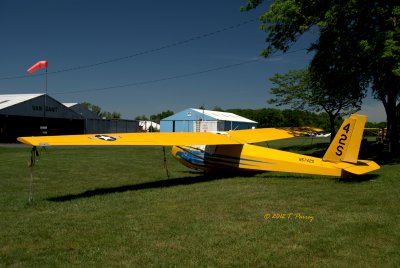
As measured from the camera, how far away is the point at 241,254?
5805 millimetres

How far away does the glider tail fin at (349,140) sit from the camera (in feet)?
38.1

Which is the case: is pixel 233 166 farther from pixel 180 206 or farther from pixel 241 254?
pixel 241 254

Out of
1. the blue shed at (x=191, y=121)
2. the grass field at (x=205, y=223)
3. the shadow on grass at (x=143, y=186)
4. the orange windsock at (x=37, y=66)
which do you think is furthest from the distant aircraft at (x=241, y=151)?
the blue shed at (x=191, y=121)

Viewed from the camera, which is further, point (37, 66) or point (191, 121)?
point (191, 121)

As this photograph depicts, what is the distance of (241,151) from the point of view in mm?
14195

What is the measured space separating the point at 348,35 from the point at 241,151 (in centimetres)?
827

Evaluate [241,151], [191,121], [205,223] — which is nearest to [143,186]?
[241,151]

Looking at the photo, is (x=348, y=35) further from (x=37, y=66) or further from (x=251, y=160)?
(x=37, y=66)

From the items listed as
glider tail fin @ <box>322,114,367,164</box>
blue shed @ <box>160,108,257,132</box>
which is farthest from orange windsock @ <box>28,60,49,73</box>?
glider tail fin @ <box>322,114,367,164</box>

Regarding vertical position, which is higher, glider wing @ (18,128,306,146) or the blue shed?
the blue shed

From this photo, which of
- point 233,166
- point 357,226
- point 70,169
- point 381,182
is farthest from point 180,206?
point 70,169

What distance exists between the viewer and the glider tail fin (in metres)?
11.6

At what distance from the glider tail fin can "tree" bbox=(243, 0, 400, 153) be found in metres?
3.74

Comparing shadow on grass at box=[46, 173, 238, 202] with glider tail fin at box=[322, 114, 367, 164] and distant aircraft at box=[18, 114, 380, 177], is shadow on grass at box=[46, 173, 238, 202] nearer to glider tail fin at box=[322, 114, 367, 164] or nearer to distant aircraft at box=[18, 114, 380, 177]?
distant aircraft at box=[18, 114, 380, 177]
